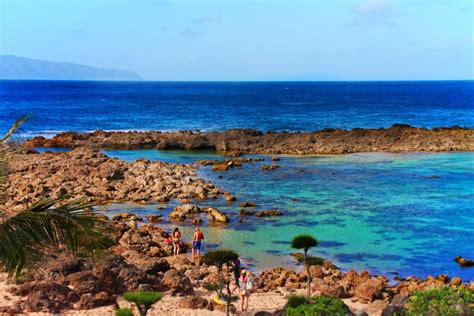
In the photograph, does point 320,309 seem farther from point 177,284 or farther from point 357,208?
point 357,208

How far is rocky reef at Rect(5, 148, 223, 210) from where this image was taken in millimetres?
34219

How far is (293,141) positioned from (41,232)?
4860 cm

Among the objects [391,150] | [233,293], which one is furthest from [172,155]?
[233,293]

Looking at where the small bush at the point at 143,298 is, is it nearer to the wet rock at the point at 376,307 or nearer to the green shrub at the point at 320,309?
the green shrub at the point at 320,309

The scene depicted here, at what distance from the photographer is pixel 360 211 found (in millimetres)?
31656

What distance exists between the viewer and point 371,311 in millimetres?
16031

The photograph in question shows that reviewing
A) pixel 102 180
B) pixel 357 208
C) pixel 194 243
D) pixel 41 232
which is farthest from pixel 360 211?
pixel 41 232

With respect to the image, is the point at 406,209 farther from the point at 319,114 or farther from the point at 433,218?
the point at 319,114

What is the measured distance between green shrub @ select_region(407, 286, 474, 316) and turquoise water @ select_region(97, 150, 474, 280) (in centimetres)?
912

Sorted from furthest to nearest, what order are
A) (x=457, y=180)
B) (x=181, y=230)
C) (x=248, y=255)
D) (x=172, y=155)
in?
(x=172, y=155)
(x=457, y=180)
(x=181, y=230)
(x=248, y=255)

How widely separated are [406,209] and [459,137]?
28.7 m

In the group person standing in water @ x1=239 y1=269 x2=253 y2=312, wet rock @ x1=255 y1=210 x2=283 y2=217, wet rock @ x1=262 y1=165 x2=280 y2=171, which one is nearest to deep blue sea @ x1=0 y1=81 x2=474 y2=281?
wet rock @ x1=255 y1=210 x2=283 y2=217

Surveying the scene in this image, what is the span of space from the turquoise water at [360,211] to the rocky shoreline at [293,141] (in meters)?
4.84

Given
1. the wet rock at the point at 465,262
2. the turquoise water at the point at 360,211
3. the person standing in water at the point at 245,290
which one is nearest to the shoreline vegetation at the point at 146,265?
the person standing in water at the point at 245,290
